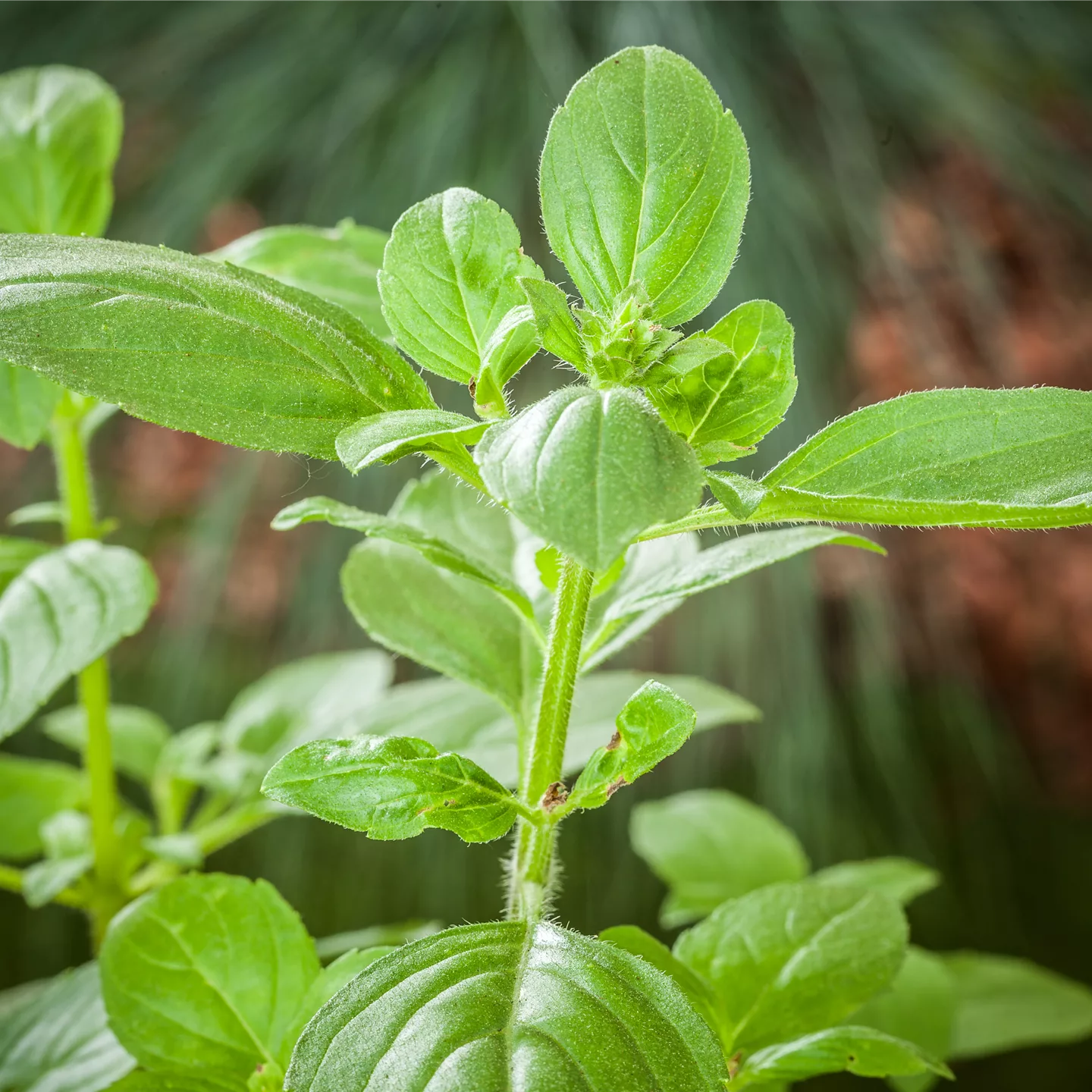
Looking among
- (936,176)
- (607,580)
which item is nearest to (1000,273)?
(936,176)

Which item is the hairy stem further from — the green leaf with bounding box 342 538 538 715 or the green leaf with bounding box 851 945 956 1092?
the green leaf with bounding box 851 945 956 1092


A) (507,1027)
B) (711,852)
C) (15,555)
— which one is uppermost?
(15,555)

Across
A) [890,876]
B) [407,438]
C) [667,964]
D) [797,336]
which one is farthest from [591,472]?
[797,336]

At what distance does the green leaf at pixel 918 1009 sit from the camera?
1.58 ft

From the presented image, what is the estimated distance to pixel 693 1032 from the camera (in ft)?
0.85

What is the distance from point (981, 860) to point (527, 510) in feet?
3.69

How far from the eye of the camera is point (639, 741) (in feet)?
0.91

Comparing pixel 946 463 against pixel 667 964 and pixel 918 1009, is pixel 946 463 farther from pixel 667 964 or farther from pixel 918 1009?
pixel 918 1009

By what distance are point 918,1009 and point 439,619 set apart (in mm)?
295

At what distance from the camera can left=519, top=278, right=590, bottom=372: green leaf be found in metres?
0.28

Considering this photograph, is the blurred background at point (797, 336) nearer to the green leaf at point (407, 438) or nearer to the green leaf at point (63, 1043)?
the green leaf at point (63, 1043)

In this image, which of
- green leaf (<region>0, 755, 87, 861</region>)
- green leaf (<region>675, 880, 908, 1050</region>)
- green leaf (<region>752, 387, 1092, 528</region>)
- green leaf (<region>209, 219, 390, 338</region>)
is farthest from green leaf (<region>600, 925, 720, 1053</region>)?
green leaf (<region>0, 755, 87, 861</region>)

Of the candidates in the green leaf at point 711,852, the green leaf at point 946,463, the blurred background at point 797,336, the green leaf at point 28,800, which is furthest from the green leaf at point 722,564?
the blurred background at point 797,336

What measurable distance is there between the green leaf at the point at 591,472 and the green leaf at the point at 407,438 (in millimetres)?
24
